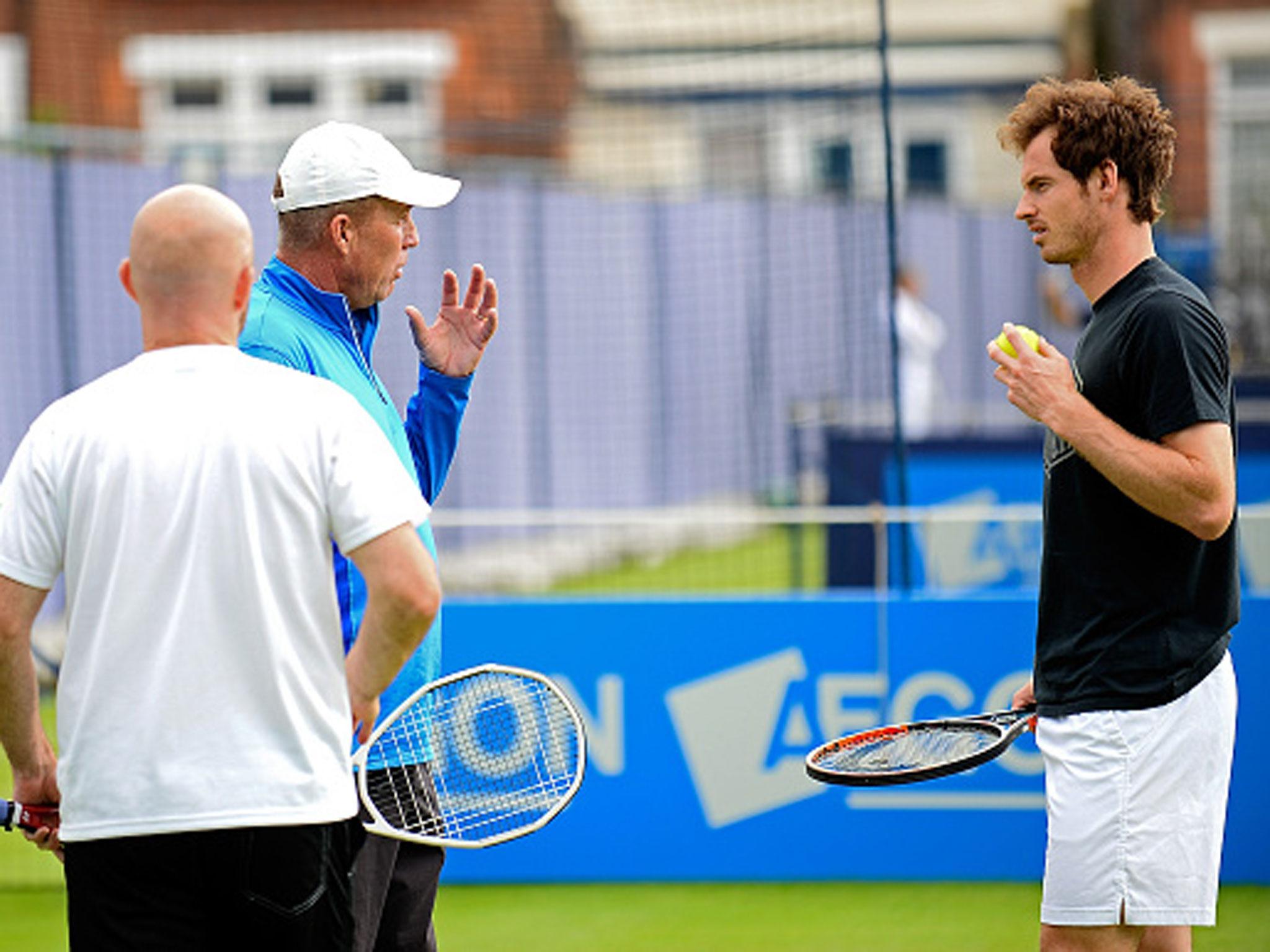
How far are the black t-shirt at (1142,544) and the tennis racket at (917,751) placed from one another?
0.61 feet

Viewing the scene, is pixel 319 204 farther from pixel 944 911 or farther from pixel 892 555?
pixel 892 555

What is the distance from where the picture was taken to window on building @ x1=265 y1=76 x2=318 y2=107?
1914 centimetres

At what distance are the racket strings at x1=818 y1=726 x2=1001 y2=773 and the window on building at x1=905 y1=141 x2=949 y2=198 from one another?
788 inches

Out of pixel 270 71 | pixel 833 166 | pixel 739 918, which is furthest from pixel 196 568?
pixel 270 71

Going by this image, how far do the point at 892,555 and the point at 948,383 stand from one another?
12.1 metres

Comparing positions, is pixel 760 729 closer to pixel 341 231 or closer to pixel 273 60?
pixel 341 231

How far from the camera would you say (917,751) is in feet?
13.3

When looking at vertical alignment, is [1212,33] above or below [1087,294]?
above

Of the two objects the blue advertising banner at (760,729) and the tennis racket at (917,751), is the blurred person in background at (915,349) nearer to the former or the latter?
the blue advertising banner at (760,729)

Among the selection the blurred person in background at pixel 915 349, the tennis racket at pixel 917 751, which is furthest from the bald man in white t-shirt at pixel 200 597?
the blurred person in background at pixel 915 349

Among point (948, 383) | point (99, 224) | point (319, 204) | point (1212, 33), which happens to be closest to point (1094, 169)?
point (319, 204)

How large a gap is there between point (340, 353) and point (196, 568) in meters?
0.97

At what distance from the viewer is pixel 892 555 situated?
7977mm

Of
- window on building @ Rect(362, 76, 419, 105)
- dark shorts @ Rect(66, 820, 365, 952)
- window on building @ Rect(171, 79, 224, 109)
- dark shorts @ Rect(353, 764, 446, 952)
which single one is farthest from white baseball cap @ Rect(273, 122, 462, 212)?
window on building @ Rect(171, 79, 224, 109)
